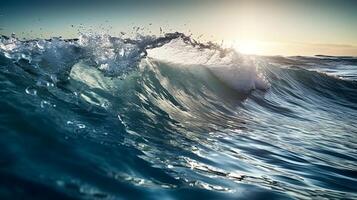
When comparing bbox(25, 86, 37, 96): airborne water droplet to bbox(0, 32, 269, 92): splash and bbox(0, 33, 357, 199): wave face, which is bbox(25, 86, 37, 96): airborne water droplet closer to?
bbox(0, 33, 357, 199): wave face

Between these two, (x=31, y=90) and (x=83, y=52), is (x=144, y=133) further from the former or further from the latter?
(x=83, y=52)

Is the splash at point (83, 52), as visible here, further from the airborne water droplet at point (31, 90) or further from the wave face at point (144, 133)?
the airborne water droplet at point (31, 90)

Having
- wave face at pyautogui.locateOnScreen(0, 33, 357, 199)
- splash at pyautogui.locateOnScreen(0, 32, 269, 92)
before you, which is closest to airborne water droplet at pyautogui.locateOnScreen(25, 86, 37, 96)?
wave face at pyautogui.locateOnScreen(0, 33, 357, 199)

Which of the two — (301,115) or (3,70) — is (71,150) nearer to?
(3,70)

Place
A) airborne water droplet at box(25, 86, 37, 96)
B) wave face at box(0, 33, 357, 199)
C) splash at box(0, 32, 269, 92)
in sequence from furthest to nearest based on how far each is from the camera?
splash at box(0, 32, 269, 92) → airborne water droplet at box(25, 86, 37, 96) → wave face at box(0, 33, 357, 199)

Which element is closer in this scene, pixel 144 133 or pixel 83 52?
pixel 144 133

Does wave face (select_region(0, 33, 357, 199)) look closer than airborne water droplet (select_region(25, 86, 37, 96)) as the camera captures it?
Yes

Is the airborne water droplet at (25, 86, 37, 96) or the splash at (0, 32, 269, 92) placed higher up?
the splash at (0, 32, 269, 92)

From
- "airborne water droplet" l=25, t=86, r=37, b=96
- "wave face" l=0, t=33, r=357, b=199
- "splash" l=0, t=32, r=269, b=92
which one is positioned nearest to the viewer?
"wave face" l=0, t=33, r=357, b=199

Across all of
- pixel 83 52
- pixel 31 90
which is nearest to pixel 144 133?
pixel 31 90
